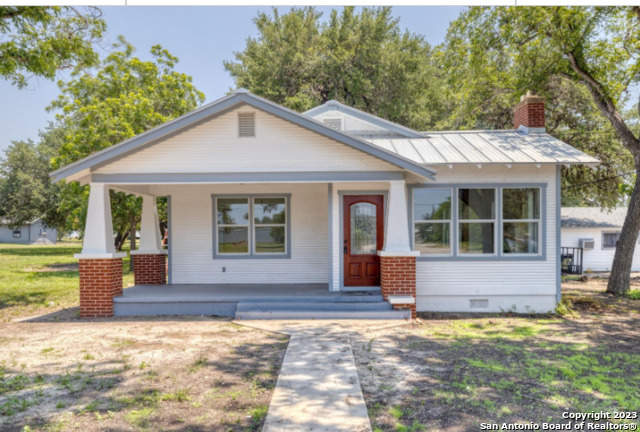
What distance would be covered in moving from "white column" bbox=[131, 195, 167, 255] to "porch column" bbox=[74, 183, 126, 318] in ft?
8.61

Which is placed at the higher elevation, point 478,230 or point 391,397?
point 478,230

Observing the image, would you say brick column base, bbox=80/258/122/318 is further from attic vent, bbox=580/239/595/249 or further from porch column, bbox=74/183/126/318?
attic vent, bbox=580/239/595/249

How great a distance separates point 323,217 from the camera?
38.2ft

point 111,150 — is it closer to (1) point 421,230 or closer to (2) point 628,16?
(1) point 421,230

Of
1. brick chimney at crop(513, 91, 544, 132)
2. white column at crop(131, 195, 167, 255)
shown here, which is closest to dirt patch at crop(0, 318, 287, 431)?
white column at crop(131, 195, 167, 255)

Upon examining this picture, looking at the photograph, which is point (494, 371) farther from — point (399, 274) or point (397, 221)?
point (397, 221)

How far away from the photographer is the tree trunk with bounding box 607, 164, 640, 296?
1284 centimetres

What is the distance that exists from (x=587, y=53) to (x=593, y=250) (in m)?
12.8

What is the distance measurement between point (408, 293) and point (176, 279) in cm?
586

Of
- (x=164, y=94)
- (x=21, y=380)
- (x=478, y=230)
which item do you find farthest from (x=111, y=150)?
(x=164, y=94)

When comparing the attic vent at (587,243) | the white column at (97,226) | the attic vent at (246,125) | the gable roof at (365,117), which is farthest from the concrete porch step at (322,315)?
the attic vent at (587,243)

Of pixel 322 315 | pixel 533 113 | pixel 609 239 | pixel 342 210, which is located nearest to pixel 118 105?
pixel 342 210

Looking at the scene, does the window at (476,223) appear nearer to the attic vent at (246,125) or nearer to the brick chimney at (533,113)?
the brick chimney at (533,113)

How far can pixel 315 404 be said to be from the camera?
4758 millimetres
